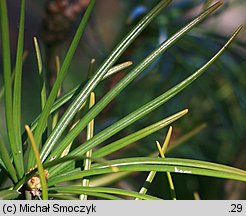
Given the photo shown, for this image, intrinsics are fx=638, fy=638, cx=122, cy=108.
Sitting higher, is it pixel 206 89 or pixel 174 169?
pixel 206 89

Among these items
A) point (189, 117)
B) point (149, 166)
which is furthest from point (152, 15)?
point (189, 117)

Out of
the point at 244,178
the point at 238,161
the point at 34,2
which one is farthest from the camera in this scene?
the point at 34,2

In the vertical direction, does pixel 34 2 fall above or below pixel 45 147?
above

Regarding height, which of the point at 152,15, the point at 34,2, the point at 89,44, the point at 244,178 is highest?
the point at 34,2

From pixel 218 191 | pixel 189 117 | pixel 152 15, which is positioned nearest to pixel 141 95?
pixel 189 117

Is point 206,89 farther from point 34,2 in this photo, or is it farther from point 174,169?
point 174,169

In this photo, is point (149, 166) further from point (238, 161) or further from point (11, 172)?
point (238, 161)

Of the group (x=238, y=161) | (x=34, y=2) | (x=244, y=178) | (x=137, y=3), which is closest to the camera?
(x=244, y=178)

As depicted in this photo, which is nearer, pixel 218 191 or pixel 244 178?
pixel 244 178

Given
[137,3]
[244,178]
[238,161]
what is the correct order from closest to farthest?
[244,178] < [238,161] < [137,3]
